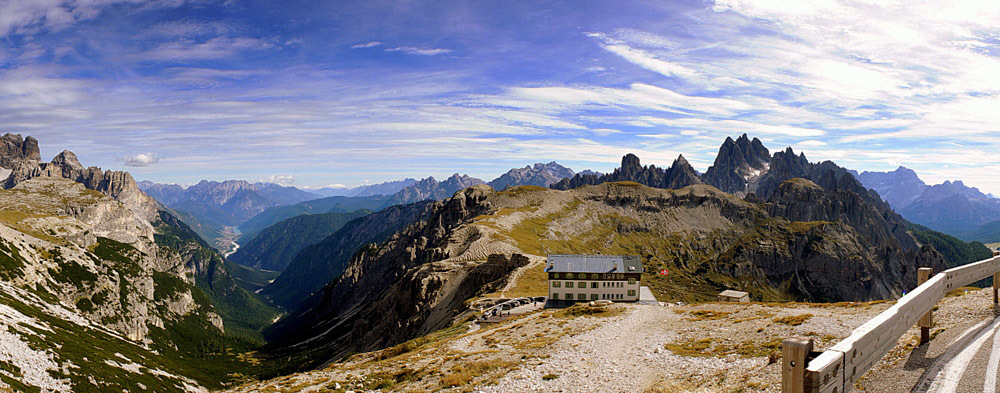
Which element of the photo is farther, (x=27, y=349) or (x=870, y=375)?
(x=27, y=349)

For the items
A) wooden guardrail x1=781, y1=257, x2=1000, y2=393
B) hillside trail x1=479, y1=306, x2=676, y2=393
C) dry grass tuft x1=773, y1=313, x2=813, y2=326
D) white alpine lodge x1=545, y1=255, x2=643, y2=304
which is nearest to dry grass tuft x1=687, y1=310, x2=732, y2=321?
hillside trail x1=479, y1=306, x2=676, y2=393

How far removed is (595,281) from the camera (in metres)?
79.6

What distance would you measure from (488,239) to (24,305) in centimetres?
13543

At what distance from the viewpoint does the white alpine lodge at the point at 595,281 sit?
78625 millimetres

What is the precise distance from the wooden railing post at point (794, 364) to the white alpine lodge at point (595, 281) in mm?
70424

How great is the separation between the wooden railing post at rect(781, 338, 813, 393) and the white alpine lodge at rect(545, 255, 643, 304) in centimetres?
7042

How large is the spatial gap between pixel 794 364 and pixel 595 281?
73085 millimetres

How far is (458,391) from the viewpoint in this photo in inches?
1111

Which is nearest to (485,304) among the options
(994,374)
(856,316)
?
(856,316)

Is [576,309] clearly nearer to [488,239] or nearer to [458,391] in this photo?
[458,391]

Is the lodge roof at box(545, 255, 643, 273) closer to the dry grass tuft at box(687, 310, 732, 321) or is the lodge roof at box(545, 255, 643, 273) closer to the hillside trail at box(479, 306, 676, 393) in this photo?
the dry grass tuft at box(687, 310, 732, 321)

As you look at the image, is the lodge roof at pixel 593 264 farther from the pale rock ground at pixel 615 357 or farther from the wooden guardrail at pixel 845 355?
the wooden guardrail at pixel 845 355

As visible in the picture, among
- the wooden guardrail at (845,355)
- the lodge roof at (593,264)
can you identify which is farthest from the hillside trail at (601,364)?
the lodge roof at (593,264)

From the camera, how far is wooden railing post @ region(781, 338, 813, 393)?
8.11m
